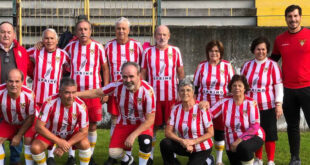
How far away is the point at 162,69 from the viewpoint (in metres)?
5.95

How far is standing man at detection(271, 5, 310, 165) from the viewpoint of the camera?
5676 mm

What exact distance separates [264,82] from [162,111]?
131cm

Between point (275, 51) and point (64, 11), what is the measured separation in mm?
5072

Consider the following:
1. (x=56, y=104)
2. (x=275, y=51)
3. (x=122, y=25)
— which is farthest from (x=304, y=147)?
(x=56, y=104)

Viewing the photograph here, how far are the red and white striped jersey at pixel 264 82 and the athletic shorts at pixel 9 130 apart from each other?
2614 mm

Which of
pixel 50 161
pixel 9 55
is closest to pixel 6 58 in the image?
pixel 9 55

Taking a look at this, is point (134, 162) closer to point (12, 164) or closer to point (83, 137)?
point (83, 137)

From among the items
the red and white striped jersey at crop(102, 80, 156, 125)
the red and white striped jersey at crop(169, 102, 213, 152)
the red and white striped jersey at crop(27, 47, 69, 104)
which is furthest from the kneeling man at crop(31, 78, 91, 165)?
the red and white striped jersey at crop(169, 102, 213, 152)

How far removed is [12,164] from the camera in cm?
567

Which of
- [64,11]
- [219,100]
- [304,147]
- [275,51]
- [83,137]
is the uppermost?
[64,11]

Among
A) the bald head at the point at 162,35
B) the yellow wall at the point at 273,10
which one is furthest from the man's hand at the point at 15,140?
the yellow wall at the point at 273,10

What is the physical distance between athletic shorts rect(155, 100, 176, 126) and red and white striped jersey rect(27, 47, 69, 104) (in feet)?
4.26

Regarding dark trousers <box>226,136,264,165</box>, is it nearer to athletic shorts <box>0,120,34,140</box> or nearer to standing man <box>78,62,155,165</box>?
standing man <box>78,62,155,165</box>

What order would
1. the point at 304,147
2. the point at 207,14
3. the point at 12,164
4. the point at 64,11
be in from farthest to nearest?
the point at 207,14 → the point at 64,11 → the point at 304,147 → the point at 12,164
